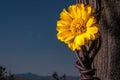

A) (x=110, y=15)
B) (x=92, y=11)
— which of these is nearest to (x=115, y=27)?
(x=110, y=15)

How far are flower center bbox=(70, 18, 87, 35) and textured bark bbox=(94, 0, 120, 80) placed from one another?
18cm

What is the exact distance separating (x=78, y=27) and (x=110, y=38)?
0.82 ft

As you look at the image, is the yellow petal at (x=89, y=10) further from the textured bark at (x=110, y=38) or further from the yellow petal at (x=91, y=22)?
the textured bark at (x=110, y=38)

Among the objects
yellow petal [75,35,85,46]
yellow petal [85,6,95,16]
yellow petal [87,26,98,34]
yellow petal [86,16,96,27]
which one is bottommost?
yellow petal [75,35,85,46]

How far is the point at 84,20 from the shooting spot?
2.05 meters

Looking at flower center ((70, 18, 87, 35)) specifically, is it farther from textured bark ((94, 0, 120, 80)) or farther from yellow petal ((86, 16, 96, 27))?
textured bark ((94, 0, 120, 80))

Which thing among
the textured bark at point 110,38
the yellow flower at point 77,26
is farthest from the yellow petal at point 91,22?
the textured bark at point 110,38

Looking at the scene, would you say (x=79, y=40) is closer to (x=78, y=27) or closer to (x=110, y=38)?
(x=78, y=27)

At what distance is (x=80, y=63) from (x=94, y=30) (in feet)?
0.75

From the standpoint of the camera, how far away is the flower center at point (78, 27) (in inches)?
79.8

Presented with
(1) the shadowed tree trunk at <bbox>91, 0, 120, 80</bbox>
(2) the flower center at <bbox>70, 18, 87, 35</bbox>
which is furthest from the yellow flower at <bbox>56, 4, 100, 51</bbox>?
(1) the shadowed tree trunk at <bbox>91, 0, 120, 80</bbox>

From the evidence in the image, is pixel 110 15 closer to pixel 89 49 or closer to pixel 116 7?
pixel 116 7

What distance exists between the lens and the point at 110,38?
220 centimetres

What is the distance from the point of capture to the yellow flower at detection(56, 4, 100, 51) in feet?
6.61
